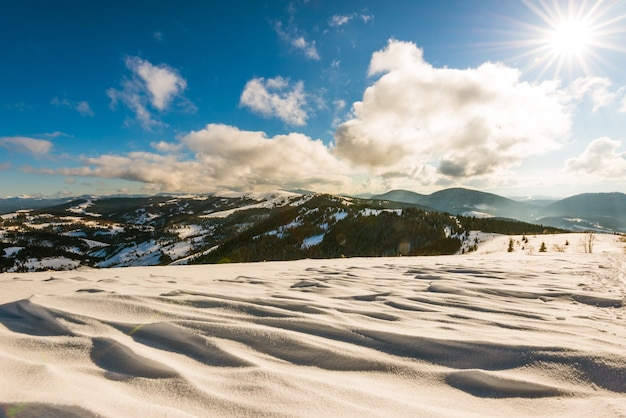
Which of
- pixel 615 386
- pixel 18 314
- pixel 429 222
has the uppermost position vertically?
pixel 429 222

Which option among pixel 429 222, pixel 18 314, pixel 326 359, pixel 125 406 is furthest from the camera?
Result: pixel 429 222

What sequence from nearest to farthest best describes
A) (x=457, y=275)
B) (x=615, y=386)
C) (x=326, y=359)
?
(x=615, y=386) < (x=326, y=359) < (x=457, y=275)

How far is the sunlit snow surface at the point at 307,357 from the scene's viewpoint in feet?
4.81

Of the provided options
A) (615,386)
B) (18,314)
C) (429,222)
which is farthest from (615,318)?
(429,222)

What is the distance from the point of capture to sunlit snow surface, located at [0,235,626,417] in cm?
146

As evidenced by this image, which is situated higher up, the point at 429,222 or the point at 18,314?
the point at 429,222

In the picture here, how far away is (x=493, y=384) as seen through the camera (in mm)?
1694

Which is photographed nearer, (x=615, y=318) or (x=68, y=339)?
(x=68, y=339)

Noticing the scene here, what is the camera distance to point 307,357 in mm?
2051

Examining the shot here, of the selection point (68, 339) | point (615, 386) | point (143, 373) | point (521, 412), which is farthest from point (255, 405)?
point (615, 386)

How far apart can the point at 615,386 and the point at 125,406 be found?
2.62 meters

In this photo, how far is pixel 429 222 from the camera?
33.1 m

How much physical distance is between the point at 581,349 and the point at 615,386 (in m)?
0.40

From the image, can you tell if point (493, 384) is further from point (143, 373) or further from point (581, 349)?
point (143, 373)
